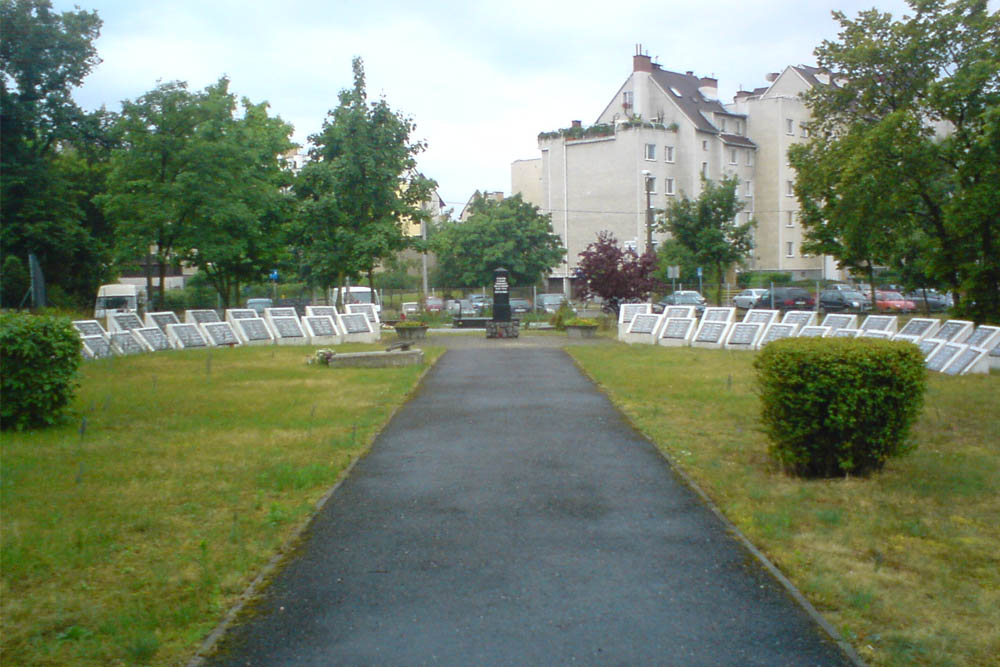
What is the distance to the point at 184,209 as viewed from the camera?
30.6m

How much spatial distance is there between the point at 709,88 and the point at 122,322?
56732 millimetres

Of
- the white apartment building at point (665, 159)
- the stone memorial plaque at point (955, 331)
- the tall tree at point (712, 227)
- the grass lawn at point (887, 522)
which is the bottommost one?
the grass lawn at point (887, 522)

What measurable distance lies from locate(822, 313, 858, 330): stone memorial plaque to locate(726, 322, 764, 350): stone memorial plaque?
6.11 ft

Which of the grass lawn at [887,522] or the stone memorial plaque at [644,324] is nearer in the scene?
the grass lawn at [887,522]

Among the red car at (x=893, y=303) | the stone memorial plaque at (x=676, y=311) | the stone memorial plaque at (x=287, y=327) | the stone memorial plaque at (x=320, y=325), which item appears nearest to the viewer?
the stone memorial plaque at (x=287, y=327)

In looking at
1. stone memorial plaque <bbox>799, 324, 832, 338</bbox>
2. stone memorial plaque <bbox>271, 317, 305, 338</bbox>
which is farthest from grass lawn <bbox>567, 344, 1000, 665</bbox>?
stone memorial plaque <bbox>271, 317, 305, 338</bbox>

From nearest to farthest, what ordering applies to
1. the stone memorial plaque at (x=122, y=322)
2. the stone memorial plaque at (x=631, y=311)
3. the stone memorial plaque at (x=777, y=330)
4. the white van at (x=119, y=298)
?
the stone memorial plaque at (x=122, y=322)
the stone memorial plaque at (x=777, y=330)
the stone memorial plaque at (x=631, y=311)
the white van at (x=119, y=298)

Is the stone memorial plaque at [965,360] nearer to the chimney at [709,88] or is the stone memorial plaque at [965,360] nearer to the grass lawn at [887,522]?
the grass lawn at [887,522]

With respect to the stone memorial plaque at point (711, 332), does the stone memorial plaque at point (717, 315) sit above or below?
above

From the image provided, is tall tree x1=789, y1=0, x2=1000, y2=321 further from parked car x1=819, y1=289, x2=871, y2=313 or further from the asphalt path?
parked car x1=819, y1=289, x2=871, y2=313

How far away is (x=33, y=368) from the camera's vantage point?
35.5ft

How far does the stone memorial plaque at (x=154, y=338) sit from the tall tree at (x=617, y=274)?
632 inches

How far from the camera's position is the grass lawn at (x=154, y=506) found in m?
5.03

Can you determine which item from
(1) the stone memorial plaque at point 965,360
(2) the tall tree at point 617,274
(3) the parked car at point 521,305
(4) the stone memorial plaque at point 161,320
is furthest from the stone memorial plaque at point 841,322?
(3) the parked car at point 521,305
